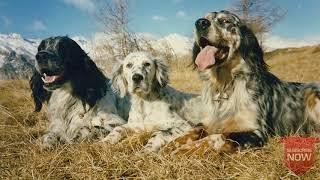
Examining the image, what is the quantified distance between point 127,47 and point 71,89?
2002cm

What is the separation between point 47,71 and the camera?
6355 millimetres

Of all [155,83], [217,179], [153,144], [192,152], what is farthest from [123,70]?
[217,179]

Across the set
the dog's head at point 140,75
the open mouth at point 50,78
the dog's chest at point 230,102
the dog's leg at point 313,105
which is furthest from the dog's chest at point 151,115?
the dog's leg at point 313,105

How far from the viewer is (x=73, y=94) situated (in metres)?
6.72

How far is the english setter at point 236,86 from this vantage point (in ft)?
18.3

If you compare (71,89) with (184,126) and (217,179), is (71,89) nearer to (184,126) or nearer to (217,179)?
(184,126)

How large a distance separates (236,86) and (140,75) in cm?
136

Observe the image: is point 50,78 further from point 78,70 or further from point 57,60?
point 78,70

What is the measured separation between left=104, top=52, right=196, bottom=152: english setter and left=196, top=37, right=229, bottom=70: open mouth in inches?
40.4

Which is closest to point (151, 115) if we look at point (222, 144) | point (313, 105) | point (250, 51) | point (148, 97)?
point (148, 97)

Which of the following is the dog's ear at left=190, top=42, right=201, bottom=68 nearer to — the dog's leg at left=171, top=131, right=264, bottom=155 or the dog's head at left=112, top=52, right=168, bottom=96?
the dog's head at left=112, top=52, right=168, bottom=96

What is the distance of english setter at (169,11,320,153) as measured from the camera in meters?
5.58

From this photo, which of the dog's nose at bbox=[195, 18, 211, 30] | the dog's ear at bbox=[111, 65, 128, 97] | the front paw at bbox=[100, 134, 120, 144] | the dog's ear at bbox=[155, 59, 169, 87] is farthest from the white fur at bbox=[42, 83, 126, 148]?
the dog's nose at bbox=[195, 18, 211, 30]

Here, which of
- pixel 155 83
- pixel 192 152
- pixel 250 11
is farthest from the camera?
pixel 250 11
